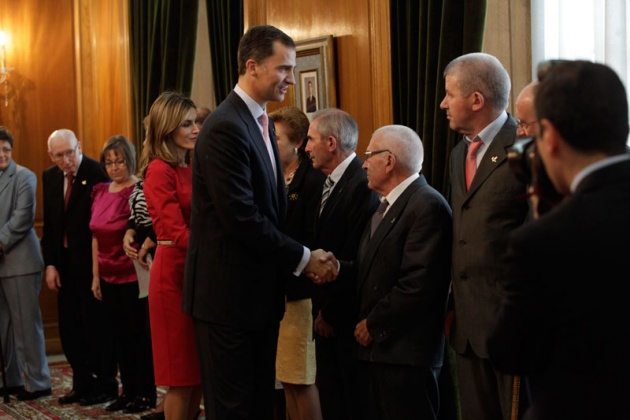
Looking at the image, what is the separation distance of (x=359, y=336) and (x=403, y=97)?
1.73 meters

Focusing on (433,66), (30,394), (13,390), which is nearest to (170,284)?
(433,66)

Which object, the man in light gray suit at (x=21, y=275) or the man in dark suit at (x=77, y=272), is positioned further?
the man in light gray suit at (x=21, y=275)

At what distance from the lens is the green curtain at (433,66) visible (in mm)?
4145

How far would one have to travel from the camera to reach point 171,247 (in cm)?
389

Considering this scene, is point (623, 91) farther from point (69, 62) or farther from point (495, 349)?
point (69, 62)

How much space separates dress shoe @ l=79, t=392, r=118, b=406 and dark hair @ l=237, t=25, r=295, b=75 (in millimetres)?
3079

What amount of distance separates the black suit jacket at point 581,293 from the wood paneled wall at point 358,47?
3249mm

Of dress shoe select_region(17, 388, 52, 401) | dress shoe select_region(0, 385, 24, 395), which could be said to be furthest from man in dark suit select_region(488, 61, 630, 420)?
dress shoe select_region(0, 385, 24, 395)

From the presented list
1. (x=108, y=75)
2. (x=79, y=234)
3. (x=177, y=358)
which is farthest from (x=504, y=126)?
(x=108, y=75)

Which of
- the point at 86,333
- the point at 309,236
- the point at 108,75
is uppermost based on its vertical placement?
the point at 108,75

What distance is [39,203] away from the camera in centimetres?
799

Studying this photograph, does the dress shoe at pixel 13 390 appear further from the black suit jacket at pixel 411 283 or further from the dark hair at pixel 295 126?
the black suit jacket at pixel 411 283

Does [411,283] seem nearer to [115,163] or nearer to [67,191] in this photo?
[115,163]

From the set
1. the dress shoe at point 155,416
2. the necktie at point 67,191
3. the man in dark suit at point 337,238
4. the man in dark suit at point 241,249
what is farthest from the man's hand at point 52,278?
the man in dark suit at point 241,249
